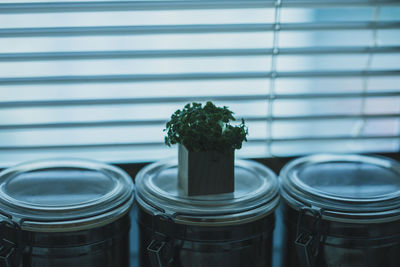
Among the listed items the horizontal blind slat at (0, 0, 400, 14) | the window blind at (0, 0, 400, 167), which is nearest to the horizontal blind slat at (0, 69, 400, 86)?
the window blind at (0, 0, 400, 167)

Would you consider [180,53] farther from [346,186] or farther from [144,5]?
[346,186]

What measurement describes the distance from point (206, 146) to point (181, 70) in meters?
0.26

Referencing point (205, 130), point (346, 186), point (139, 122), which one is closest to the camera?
point (205, 130)

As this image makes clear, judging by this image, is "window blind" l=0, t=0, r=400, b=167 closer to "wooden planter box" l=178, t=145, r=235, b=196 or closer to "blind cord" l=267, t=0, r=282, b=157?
"blind cord" l=267, t=0, r=282, b=157

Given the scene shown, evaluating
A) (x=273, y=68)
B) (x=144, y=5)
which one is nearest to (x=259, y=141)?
(x=273, y=68)

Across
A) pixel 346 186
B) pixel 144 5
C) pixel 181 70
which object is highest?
pixel 144 5

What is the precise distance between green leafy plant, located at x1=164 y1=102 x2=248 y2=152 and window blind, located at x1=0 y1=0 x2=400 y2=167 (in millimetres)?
168

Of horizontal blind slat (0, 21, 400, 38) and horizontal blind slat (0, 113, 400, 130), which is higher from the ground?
horizontal blind slat (0, 21, 400, 38)

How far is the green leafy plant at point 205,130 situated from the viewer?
3.14ft

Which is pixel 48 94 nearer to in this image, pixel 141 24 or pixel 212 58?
pixel 141 24

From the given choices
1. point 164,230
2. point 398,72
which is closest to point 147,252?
point 164,230

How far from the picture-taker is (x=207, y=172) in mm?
979

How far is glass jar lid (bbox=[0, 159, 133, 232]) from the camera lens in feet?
2.99

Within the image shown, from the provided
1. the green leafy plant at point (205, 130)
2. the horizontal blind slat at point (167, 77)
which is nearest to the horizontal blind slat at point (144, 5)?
the horizontal blind slat at point (167, 77)
